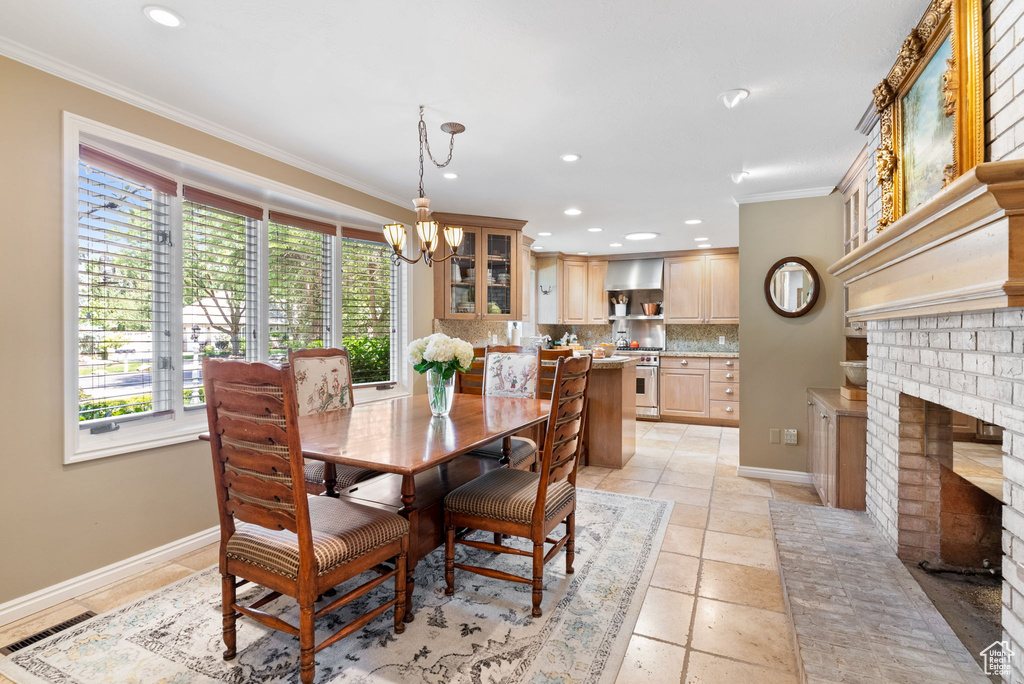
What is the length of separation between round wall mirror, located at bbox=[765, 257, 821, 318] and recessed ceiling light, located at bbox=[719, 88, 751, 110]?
79.2 inches

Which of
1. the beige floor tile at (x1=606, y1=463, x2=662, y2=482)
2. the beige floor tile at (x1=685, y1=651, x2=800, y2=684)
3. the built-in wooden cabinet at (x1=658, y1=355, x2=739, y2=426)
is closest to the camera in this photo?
the beige floor tile at (x1=685, y1=651, x2=800, y2=684)

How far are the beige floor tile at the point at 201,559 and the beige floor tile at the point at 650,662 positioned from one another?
6.86 feet

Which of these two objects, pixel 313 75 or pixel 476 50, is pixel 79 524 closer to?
pixel 313 75

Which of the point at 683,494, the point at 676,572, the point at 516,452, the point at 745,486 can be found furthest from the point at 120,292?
the point at 745,486

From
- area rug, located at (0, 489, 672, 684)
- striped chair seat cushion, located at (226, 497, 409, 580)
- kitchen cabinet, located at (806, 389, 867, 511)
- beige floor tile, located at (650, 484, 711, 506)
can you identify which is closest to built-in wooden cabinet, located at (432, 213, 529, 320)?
beige floor tile, located at (650, 484, 711, 506)

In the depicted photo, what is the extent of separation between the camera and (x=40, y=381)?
7.16 feet

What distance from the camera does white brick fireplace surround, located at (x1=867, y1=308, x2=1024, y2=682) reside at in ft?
4.35

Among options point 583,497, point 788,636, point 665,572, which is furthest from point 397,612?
point 583,497

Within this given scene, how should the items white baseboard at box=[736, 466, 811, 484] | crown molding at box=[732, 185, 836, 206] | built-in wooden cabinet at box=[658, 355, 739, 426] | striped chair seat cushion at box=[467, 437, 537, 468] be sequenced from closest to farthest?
striped chair seat cushion at box=[467, 437, 537, 468]
crown molding at box=[732, 185, 836, 206]
white baseboard at box=[736, 466, 811, 484]
built-in wooden cabinet at box=[658, 355, 739, 426]

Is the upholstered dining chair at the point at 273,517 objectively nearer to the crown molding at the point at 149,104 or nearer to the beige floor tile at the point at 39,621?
the beige floor tile at the point at 39,621

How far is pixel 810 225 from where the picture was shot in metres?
4.02

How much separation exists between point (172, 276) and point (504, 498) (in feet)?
7.41

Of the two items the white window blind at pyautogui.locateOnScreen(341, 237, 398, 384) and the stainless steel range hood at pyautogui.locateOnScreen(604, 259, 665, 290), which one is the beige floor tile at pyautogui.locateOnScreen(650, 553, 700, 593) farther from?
the stainless steel range hood at pyautogui.locateOnScreen(604, 259, 665, 290)

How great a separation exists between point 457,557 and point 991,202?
2531 mm
